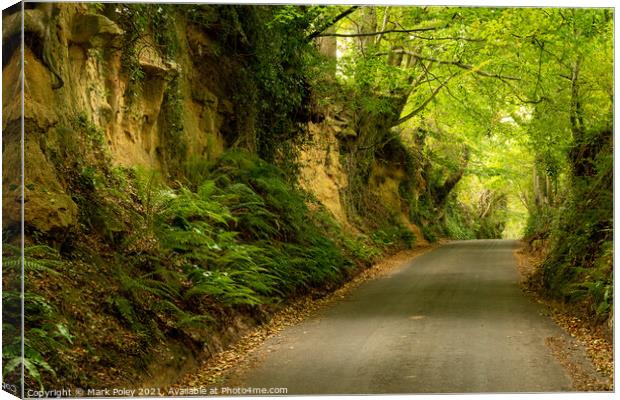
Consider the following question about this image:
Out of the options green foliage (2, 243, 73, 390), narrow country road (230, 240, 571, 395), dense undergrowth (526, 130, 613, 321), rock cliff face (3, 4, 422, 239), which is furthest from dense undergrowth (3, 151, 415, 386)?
dense undergrowth (526, 130, 613, 321)

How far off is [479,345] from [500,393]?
1686 mm

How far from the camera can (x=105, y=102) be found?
11.4 m

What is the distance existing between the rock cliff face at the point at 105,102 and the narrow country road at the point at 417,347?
10.7 feet

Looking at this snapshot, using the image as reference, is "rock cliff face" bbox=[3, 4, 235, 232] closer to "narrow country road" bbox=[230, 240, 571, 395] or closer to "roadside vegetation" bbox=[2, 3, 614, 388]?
"roadside vegetation" bbox=[2, 3, 614, 388]

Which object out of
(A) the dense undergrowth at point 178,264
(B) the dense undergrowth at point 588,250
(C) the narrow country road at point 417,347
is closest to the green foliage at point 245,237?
(A) the dense undergrowth at point 178,264

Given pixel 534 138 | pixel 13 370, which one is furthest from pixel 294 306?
pixel 534 138

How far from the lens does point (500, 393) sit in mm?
7082

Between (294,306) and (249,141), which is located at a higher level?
(249,141)

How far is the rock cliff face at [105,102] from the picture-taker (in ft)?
24.1

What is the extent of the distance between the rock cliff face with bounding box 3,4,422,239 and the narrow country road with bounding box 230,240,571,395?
3.25m

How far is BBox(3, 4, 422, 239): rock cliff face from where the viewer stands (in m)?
7.36

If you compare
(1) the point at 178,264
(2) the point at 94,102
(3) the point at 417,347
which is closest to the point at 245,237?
(1) the point at 178,264

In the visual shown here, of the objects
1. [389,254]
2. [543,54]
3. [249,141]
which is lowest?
[389,254]

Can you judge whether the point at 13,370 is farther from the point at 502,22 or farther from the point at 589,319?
the point at 502,22
